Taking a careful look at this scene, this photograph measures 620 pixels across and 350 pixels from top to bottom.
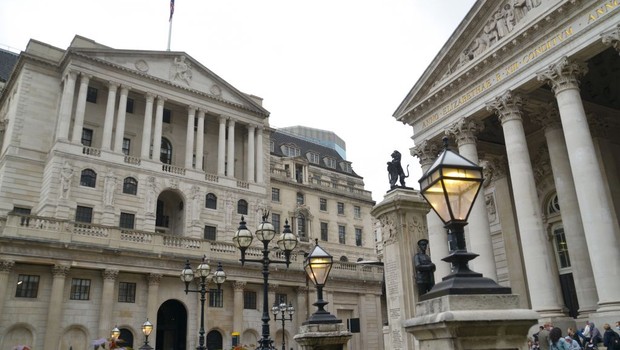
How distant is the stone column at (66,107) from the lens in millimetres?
37362

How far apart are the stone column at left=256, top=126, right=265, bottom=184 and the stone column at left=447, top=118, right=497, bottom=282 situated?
25225mm

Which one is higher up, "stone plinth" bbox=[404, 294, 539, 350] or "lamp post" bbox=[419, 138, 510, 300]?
"lamp post" bbox=[419, 138, 510, 300]

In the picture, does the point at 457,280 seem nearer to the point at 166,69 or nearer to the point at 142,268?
the point at 142,268

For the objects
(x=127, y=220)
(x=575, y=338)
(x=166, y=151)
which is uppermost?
(x=166, y=151)

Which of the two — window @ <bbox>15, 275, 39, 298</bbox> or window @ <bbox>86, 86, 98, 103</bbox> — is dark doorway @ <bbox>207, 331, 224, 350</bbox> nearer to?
window @ <bbox>15, 275, 39, 298</bbox>

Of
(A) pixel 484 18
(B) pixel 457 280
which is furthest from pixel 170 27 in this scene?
(B) pixel 457 280

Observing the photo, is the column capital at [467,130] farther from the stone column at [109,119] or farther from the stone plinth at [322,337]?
the stone column at [109,119]

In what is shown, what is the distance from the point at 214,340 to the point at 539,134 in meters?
25.3

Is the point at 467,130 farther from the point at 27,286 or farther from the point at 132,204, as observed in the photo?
the point at 27,286

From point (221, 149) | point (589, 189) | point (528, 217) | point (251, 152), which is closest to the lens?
point (589, 189)

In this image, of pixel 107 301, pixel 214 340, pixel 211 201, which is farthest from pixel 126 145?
pixel 214 340

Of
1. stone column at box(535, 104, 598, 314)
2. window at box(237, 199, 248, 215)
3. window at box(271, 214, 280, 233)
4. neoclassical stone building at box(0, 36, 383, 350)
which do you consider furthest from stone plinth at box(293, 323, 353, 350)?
window at box(271, 214, 280, 233)

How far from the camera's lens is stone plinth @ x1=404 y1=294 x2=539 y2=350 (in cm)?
488

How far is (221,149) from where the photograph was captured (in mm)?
45750
